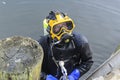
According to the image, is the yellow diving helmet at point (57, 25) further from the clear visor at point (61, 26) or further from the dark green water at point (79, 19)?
the dark green water at point (79, 19)

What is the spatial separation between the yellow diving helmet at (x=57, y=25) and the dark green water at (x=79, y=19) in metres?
2.97

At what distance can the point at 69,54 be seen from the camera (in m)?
3.77

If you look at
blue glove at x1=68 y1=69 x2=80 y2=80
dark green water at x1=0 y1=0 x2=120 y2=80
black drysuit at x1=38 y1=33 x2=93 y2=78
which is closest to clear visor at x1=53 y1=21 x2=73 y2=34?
black drysuit at x1=38 y1=33 x2=93 y2=78

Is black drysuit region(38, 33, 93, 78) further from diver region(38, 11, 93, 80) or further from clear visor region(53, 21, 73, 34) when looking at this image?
clear visor region(53, 21, 73, 34)

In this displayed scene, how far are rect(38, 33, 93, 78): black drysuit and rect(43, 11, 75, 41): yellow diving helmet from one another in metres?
0.20

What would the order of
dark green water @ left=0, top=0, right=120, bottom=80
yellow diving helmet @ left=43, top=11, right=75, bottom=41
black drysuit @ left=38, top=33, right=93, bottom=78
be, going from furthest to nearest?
1. dark green water @ left=0, top=0, right=120, bottom=80
2. black drysuit @ left=38, top=33, right=93, bottom=78
3. yellow diving helmet @ left=43, top=11, right=75, bottom=41

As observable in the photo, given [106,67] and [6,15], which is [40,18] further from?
[106,67]

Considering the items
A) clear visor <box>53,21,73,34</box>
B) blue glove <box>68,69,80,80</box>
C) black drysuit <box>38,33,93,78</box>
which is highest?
clear visor <box>53,21,73,34</box>

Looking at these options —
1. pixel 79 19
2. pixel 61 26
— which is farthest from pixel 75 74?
pixel 79 19

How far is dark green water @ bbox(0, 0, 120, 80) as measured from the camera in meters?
6.82

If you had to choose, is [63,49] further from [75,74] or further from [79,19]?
[79,19]

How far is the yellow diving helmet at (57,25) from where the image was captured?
3.43 metres

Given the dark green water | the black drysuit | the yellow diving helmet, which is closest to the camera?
the yellow diving helmet

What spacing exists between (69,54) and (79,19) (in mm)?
3693
